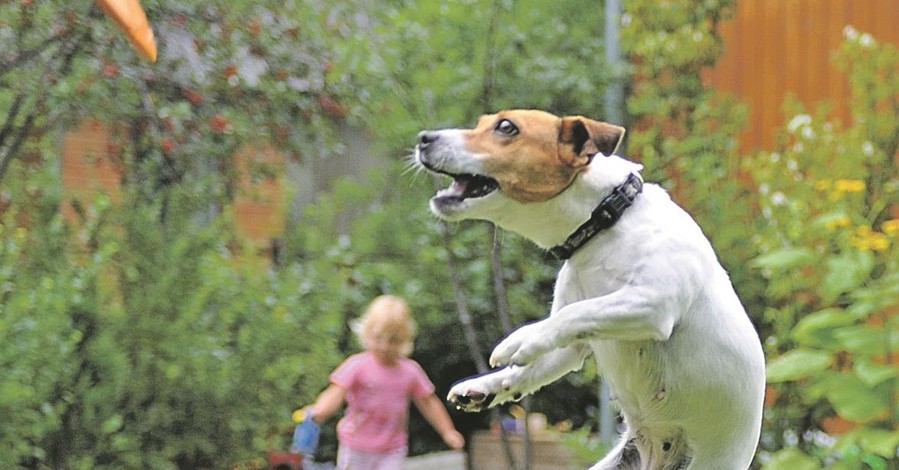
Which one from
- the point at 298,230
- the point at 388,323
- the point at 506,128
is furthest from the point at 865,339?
the point at 298,230

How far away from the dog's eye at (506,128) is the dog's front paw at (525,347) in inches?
14.3

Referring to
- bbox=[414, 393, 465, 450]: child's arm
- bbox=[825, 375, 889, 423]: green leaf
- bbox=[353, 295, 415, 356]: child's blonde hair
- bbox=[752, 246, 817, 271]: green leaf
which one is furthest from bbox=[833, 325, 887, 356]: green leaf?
bbox=[353, 295, 415, 356]: child's blonde hair

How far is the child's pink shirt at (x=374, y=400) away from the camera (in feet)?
17.5

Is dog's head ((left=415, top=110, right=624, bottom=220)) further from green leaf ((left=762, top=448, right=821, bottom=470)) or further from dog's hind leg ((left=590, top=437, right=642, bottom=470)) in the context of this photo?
green leaf ((left=762, top=448, right=821, bottom=470))

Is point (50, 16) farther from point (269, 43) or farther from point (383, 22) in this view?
point (383, 22)

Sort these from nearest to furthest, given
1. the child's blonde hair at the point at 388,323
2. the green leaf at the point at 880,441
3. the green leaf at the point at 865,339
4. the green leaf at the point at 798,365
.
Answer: the green leaf at the point at 880,441
the green leaf at the point at 865,339
the green leaf at the point at 798,365
the child's blonde hair at the point at 388,323

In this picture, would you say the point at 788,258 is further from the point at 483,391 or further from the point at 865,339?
the point at 483,391

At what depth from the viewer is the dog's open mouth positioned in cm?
236

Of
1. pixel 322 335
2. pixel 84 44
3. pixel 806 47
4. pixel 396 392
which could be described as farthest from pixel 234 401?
pixel 806 47

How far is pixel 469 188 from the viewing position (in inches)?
93.7

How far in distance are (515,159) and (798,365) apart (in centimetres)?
287

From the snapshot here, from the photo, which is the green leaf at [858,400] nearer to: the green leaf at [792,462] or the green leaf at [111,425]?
the green leaf at [792,462]

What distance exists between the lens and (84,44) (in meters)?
5.17

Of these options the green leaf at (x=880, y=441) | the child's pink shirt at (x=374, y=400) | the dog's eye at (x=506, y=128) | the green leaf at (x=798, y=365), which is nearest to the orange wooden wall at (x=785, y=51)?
the green leaf at (x=798, y=365)
